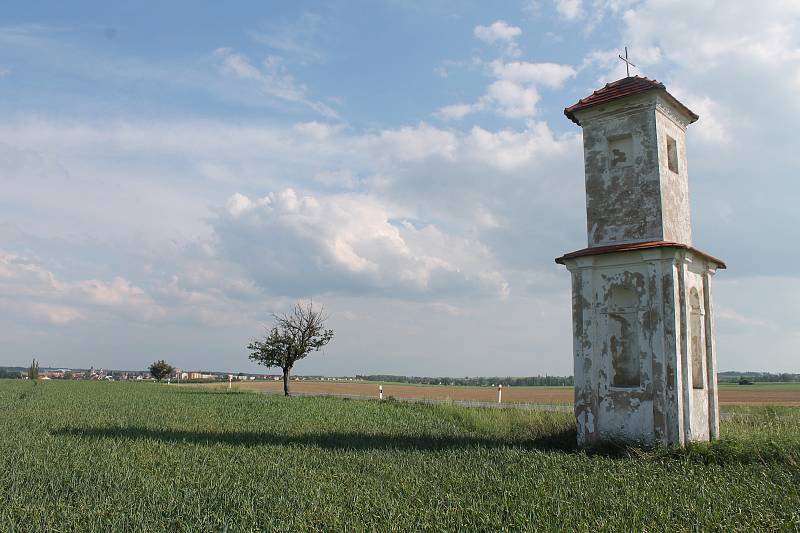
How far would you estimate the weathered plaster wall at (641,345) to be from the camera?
41.9 ft

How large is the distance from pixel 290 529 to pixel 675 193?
11.8 m

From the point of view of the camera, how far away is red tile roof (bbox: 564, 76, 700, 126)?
559 inches

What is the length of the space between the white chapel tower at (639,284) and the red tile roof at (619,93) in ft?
0.10

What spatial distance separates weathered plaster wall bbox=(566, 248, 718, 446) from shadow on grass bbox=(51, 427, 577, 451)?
1329 millimetres

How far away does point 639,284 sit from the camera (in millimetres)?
13391

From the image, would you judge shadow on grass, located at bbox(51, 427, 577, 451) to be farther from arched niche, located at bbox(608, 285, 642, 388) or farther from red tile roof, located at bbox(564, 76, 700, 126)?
red tile roof, located at bbox(564, 76, 700, 126)

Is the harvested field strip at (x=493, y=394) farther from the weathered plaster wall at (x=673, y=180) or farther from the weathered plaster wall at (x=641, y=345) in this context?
the weathered plaster wall at (x=673, y=180)

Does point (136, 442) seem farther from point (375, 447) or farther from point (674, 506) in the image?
point (674, 506)

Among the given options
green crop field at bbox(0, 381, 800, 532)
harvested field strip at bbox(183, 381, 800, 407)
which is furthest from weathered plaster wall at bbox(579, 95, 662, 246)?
harvested field strip at bbox(183, 381, 800, 407)

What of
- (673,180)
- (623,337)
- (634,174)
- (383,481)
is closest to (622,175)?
(634,174)

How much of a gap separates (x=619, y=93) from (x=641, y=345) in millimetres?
5894

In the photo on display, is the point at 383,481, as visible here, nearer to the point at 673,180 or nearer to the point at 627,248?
the point at 627,248

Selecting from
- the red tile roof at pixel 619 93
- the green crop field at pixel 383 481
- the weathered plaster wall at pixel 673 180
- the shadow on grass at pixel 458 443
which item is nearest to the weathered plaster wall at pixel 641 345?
the shadow on grass at pixel 458 443

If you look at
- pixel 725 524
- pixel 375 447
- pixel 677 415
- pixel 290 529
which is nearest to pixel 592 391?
pixel 677 415
